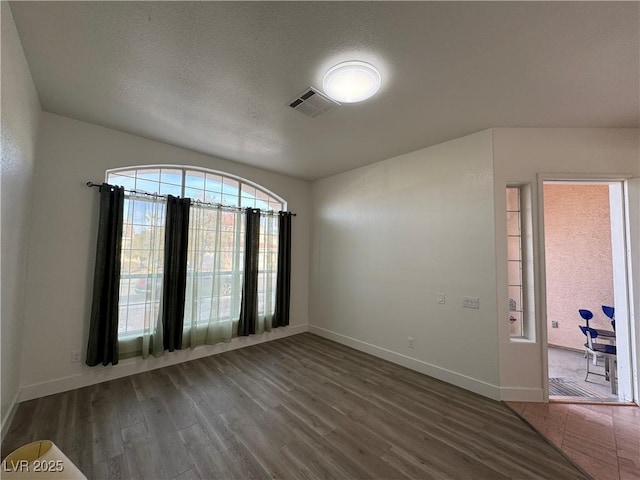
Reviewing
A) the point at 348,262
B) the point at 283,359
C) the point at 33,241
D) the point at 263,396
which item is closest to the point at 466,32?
the point at 348,262

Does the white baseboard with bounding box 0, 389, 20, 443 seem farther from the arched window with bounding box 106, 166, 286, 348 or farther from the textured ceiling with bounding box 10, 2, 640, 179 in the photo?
the textured ceiling with bounding box 10, 2, 640, 179

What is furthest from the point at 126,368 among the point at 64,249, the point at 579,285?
the point at 579,285

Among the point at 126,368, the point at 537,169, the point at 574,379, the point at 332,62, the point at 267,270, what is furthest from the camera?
the point at 267,270

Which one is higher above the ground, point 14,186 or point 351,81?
point 351,81

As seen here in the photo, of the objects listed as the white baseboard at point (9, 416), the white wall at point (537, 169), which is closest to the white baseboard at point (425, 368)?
the white wall at point (537, 169)

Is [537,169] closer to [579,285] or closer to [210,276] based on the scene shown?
[579,285]

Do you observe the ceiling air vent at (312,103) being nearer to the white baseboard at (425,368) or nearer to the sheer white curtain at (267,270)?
the sheer white curtain at (267,270)

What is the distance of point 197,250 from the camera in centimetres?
356

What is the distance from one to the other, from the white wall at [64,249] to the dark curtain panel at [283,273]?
76.7 inches

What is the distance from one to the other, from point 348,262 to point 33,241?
3.78 meters

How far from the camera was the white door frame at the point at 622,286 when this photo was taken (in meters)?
2.59

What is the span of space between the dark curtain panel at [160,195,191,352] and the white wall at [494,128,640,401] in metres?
3.77

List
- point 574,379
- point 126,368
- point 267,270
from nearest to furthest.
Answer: point 126,368, point 574,379, point 267,270

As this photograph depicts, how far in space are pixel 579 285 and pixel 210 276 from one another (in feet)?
20.5
